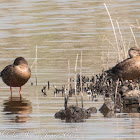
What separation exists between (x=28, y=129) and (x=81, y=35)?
1533 cm

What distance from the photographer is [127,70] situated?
1603 centimetres

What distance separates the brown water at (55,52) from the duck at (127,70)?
1.22 metres

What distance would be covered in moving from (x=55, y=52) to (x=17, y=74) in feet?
20.6

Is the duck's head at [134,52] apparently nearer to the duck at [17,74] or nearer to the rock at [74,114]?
the duck at [17,74]

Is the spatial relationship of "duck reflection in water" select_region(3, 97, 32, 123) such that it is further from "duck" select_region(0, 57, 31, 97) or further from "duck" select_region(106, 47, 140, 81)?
"duck" select_region(106, 47, 140, 81)

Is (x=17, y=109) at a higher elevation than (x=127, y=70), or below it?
below

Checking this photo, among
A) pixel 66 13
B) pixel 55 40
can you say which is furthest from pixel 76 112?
pixel 66 13

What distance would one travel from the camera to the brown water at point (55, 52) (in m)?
12.2

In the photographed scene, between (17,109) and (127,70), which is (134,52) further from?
(17,109)

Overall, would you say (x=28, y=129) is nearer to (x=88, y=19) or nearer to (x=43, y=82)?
(x=43, y=82)

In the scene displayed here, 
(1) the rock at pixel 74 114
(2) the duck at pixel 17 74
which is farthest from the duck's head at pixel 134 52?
(1) the rock at pixel 74 114

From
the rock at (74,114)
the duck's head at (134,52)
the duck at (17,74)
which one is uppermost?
the duck's head at (134,52)

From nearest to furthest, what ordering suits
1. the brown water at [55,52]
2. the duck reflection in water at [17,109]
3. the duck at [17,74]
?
the brown water at [55,52] → the duck reflection in water at [17,109] → the duck at [17,74]

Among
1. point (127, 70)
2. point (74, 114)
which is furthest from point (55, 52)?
point (74, 114)
